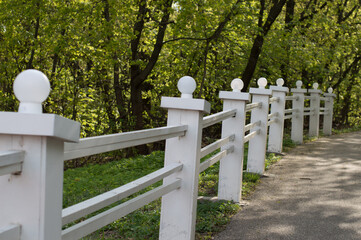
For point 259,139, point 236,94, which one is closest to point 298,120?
point 259,139

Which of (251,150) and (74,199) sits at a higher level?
(251,150)

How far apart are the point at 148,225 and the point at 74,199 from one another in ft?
7.62

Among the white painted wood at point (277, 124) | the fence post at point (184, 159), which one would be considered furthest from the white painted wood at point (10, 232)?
the white painted wood at point (277, 124)

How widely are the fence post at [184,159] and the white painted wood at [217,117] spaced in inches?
19.1

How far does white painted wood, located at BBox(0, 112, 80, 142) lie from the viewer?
5.91 feet

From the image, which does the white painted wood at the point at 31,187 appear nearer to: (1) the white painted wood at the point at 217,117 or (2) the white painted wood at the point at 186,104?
(2) the white painted wood at the point at 186,104

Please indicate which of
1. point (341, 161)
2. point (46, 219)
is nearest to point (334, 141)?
point (341, 161)

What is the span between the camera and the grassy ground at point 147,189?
4711 mm

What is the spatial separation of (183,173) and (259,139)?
147 inches

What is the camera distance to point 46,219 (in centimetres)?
192

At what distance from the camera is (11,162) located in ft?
5.92

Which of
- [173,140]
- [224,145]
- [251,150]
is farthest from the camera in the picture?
[251,150]

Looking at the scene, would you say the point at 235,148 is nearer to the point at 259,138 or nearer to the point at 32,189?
the point at 259,138

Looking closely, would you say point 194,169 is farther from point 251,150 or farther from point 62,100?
point 62,100
